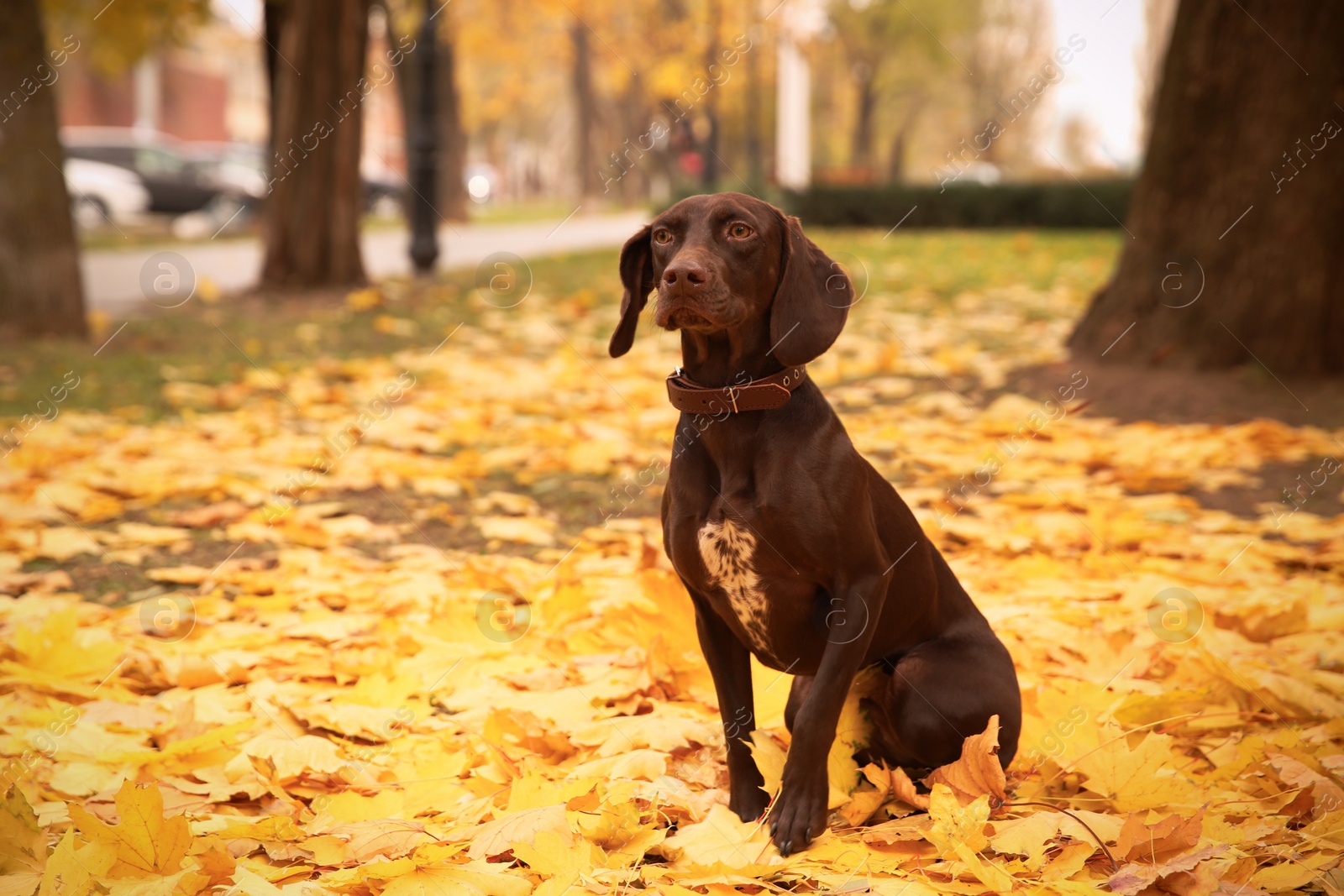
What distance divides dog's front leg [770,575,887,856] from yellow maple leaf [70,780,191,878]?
46.3 inches

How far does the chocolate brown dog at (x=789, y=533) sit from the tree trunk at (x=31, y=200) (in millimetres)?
6923

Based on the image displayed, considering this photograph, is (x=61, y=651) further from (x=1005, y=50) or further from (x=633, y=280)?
(x=1005, y=50)

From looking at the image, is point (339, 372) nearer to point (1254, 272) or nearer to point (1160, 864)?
point (1254, 272)

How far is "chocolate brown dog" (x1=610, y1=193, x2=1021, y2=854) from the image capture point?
2.34 meters

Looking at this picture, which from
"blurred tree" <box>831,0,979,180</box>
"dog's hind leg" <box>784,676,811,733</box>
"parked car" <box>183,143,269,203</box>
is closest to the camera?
"dog's hind leg" <box>784,676,811,733</box>

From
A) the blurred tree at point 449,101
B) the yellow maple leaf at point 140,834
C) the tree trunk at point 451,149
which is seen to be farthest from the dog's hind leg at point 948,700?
the tree trunk at point 451,149

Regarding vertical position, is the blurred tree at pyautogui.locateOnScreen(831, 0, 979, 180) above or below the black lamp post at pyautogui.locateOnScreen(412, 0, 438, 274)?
above

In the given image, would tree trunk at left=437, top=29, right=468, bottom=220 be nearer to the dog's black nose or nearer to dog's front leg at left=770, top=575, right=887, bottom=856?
the dog's black nose

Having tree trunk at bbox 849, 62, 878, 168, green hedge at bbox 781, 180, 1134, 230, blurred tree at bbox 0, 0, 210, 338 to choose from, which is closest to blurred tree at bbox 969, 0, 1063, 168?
tree trunk at bbox 849, 62, 878, 168

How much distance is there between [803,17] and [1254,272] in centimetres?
2458

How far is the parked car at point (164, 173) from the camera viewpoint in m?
26.5

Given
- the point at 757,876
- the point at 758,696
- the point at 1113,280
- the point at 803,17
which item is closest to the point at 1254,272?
the point at 1113,280

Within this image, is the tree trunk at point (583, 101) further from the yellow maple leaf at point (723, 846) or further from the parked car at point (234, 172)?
the yellow maple leaf at point (723, 846)

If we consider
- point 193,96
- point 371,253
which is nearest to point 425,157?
point 371,253
